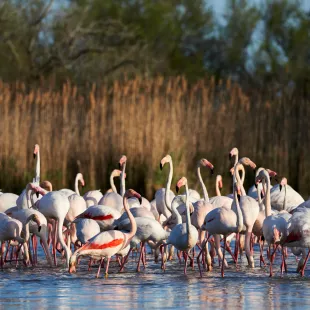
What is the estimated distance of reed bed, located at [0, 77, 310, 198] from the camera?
15367 millimetres

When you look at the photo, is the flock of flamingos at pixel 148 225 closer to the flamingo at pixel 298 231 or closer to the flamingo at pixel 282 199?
the flamingo at pixel 298 231

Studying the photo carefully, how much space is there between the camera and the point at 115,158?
15.5m

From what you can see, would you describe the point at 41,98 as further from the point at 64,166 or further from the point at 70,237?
the point at 70,237

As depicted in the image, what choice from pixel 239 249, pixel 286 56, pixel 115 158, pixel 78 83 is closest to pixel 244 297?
pixel 239 249

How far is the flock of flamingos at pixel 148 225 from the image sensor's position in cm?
930

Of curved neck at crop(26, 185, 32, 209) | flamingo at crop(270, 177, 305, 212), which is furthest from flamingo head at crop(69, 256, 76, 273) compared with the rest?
flamingo at crop(270, 177, 305, 212)

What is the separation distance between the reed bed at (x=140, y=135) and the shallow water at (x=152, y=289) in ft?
17.3

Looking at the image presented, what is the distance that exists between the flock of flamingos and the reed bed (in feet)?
12.3

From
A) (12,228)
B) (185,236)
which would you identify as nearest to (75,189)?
(12,228)

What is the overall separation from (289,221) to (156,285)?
1.47 m

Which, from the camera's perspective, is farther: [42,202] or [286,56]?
[286,56]

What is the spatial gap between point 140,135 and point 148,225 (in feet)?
18.5

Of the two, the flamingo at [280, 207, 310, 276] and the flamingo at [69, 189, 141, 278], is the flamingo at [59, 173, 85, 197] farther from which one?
the flamingo at [280, 207, 310, 276]

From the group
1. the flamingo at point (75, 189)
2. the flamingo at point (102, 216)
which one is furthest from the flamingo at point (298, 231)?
the flamingo at point (75, 189)
